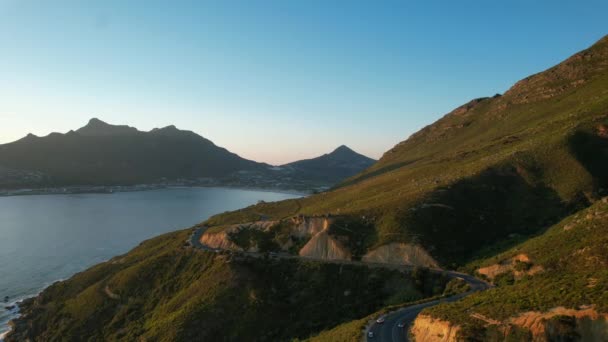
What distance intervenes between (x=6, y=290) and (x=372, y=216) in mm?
85107

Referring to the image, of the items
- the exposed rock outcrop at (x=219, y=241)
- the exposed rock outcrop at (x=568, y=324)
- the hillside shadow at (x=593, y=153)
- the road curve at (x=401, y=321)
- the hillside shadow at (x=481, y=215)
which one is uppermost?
the hillside shadow at (x=593, y=153)

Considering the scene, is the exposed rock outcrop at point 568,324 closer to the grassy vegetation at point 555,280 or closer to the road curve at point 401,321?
the grassy vegetation at point 555,280

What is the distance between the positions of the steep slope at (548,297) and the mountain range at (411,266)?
0.13m

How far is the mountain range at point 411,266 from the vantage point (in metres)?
32.0

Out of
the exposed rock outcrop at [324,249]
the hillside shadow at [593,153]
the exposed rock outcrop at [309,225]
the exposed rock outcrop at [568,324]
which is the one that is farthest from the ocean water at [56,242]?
the hillside shadow at [593,153]

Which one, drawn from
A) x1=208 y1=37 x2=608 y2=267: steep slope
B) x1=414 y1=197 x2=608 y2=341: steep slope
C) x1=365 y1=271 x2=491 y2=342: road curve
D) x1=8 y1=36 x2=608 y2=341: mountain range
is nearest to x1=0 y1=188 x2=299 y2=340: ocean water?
x1=8 y1=36 x2=608 y2=341: mountain range

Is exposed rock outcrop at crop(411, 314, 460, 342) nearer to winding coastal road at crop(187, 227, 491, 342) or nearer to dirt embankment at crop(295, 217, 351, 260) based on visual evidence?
winding coastal road at crop(187, 227, 491, 342)

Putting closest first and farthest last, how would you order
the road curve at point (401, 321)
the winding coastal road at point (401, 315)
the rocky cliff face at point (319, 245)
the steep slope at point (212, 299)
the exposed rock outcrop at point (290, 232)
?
the road curve at point (401, 321) → the winding coastal road at point (401, 315) → the steep slope at point (212, 299) → the rocky cliff face at point (319, 245) → the exposed rock outcrop at point (290, 232)

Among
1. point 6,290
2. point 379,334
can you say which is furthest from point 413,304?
point 6,290

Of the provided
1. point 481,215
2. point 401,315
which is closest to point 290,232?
point 481,215

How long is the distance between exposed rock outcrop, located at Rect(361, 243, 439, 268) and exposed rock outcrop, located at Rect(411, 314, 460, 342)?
2011 cm

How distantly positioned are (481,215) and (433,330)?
36.6 metres

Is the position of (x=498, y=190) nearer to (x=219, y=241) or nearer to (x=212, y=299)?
(x=212, y=299)

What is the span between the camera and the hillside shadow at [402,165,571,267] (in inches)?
2237
